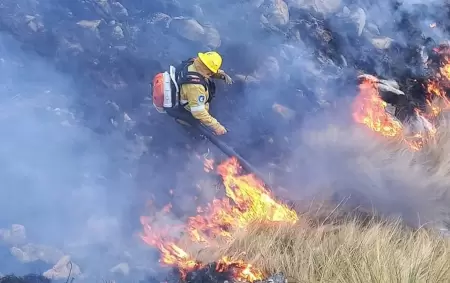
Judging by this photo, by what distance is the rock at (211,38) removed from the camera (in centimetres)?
732

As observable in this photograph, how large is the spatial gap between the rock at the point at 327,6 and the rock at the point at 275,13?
0.48 metres

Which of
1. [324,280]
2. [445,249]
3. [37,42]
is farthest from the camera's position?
[37,42]

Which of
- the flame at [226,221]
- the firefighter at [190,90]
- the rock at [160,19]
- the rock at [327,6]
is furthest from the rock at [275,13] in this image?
the flame at [226,221]

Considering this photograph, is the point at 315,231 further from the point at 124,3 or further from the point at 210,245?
the point at 124,3

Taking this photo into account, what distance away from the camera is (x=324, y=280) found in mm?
5438

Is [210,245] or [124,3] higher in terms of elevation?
[124,3]

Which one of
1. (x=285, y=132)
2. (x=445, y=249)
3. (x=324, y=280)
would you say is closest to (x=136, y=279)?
(x=324, y=280)

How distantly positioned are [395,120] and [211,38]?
7.93 ft

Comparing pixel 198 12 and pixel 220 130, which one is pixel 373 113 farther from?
pixel 198 12

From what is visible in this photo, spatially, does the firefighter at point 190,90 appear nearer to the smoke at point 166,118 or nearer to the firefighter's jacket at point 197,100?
the firefighter's jacket at point 197,100

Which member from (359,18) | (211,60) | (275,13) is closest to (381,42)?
(359,18)

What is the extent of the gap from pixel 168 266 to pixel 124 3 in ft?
10.8

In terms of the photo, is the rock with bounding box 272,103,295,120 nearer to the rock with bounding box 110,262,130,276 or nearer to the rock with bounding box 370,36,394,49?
the rock with bounding box 370,36,394,49

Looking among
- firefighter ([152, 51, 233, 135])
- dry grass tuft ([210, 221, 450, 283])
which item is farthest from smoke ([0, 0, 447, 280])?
dry grass tuft ([210, 221, 450, 283])
